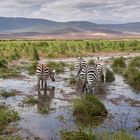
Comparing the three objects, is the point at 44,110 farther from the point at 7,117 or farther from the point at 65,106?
the point at 7,117

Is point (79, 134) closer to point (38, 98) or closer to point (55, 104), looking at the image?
point (55, 104)

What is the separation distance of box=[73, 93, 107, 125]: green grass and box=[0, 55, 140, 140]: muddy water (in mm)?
277

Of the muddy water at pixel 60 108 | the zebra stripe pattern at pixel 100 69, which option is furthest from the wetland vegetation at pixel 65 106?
the zebra stripe pattern at pixel 100 69

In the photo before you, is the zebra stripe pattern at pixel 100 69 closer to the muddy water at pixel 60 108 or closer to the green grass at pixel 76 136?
the muddy water at pixel 60 108

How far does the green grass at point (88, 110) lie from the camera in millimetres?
13569

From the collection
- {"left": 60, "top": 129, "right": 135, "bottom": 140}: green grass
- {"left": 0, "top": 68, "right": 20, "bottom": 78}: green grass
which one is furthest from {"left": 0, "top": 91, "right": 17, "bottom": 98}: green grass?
{"left": 60, "top": 129, "right": 135, "bottom": 140}: green grass

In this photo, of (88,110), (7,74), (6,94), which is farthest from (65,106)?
(7,74)

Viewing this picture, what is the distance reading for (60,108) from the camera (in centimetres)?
1563

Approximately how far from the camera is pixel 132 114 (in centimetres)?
1451

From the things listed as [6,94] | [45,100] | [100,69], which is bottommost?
[45,100]

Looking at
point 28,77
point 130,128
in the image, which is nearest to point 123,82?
point 28,77

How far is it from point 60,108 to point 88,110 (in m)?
Answer: 2.26

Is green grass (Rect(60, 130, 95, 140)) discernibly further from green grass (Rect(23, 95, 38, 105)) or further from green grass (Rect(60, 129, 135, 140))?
green grass (Rect(23, 95, 38, 105))

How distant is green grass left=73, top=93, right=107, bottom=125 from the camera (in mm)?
13569
